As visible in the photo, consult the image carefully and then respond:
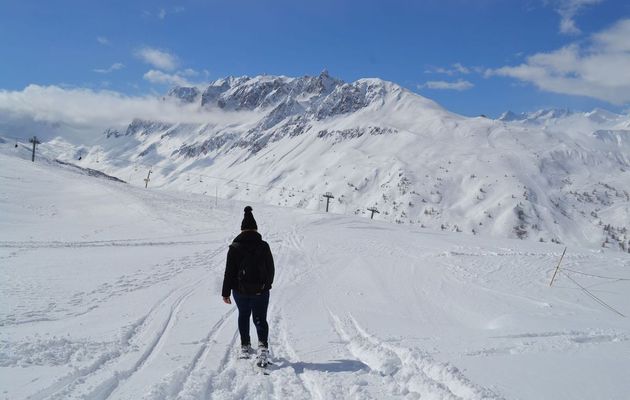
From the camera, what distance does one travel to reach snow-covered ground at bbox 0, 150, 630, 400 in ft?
19.8

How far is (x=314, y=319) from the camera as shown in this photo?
33.2 feet

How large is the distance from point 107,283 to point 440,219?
120524 millimetres

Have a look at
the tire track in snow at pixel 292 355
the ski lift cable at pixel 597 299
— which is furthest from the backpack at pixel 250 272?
the ski lift cable at pixel 597 299

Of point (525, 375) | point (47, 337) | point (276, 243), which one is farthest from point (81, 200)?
point (525, 375)

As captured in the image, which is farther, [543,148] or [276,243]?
[543,148]

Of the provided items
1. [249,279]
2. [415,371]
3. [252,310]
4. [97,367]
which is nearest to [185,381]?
[97,367]

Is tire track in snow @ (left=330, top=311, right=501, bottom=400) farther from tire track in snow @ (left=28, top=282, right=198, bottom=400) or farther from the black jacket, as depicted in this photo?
tire track in snow @ (left=28, top=282, right=198, bottom=400)

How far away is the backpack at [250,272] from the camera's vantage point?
23.1ft

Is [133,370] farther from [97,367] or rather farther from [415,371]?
[415,371]

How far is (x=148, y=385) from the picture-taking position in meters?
5.82

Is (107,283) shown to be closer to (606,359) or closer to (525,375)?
(525,375)

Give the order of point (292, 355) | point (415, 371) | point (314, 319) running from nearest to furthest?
1. point (415, 371)
2. point (292, 355)
3. point (314, 319)

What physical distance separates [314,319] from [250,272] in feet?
11.8

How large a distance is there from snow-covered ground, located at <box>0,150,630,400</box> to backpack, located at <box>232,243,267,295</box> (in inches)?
45.2
